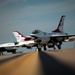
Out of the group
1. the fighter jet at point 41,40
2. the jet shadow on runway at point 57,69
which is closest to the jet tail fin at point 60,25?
the fighter jet at point 41,40

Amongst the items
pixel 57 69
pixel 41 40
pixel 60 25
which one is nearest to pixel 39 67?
pixel 57 69

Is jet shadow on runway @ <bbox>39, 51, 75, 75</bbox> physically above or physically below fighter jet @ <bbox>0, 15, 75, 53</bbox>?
above

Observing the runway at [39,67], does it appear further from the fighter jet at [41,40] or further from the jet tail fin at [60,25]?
the jet tail fin at [60,25]

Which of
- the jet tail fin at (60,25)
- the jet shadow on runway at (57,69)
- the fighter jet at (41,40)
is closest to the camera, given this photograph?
the jet shadow on runway at (57,69)

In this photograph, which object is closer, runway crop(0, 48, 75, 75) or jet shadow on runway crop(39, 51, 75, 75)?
jet shadow on runway crop(39, 51, 75, 75)

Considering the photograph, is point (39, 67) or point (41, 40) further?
point (41, 40)

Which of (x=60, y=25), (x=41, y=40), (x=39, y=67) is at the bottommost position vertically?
(x=41, y=40)

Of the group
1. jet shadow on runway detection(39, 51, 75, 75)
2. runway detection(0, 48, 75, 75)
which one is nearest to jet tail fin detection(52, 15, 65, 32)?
runway detection(0, 48, 75, 75)

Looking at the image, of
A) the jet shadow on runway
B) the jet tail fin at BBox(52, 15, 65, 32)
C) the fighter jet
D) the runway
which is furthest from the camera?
the jet tail fin at BBox(52, 15, 65, 32)

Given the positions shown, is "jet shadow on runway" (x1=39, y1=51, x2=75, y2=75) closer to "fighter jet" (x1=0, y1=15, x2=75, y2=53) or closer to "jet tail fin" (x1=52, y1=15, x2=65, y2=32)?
"fighter jet" (x1=0, y1=15, x2=75, y2=53)

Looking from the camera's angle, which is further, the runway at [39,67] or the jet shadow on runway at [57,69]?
the runway at [39,67]

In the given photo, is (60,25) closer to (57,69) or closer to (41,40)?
(41,40)

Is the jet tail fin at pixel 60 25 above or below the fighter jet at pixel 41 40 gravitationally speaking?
above

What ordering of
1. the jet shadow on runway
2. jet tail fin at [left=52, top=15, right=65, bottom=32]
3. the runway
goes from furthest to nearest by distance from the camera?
jet tail fin at [left=52, top=15, right=65, bottom=32], the runway, the jet shadow on runway
